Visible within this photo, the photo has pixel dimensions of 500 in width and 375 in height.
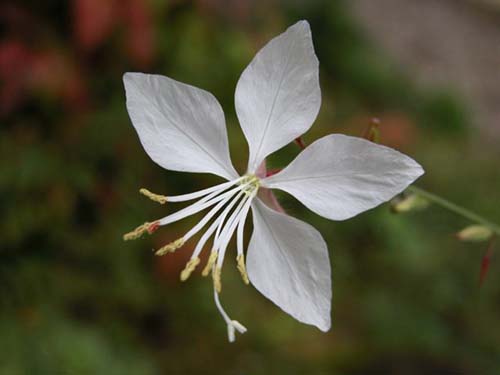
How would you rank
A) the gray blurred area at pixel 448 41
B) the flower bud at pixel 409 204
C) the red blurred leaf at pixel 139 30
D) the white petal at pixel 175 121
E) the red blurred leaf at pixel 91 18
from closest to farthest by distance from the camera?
1. the white petal at pixel 175 121
2. the flower bud at pixel 409 204
3. the red blurred leaf at pixel 91 18
4. the red blurred leaf at pixel 139 30
5. the gray blurred area at pixel 448 41

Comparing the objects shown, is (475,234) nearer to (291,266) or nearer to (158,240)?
(291,266)

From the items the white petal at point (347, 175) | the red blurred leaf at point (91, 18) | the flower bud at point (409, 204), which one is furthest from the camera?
the red blurred leaf at point (91, 18)

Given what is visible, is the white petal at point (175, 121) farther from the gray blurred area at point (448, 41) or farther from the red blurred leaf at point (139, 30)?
the gray blurred area at point (448, 41)

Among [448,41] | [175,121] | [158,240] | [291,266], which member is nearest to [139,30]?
[158,240]

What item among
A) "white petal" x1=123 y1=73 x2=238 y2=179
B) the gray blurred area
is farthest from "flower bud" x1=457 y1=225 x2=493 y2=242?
the gray blurred area

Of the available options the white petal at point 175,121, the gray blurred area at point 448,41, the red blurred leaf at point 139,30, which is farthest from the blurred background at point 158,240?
the white petal at point 175,121

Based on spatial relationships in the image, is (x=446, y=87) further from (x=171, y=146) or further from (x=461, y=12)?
(x=171, y=146)
